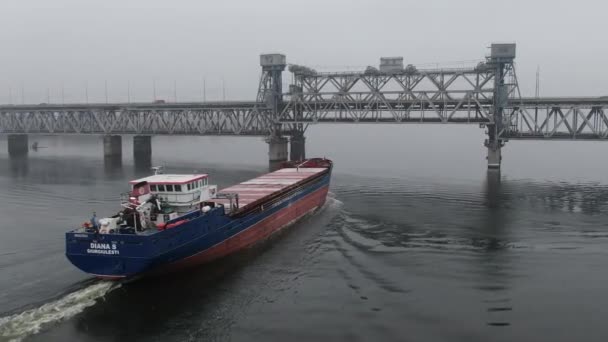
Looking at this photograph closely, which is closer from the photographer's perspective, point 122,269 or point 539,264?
point 122,269

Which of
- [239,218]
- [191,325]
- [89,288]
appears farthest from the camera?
[239,218]

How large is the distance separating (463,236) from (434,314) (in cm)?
1823

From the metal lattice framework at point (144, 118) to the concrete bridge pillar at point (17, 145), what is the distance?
8.32 ft

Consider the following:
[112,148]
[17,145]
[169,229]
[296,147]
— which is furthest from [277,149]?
[169,229]

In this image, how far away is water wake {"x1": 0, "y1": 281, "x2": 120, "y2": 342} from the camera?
2455cm

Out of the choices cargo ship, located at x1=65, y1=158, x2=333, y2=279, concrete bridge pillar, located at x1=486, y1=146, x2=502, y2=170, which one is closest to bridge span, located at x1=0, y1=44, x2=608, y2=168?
concrete bridge pillar, located at x1=486, y1=146, x2=502, y2=170

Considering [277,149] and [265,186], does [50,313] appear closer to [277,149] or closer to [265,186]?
[265,186]

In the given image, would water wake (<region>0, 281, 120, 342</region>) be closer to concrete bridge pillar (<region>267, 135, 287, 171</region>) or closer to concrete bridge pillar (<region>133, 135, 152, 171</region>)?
concrete bridge pillar (<region>267, 135, 287, 171</region>)

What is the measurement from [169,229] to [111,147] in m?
102

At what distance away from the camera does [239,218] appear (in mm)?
39281

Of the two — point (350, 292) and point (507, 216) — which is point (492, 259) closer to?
point (350, 292)

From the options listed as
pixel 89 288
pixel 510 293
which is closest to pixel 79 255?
pixel 89 288

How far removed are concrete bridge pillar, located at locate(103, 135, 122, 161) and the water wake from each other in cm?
9921

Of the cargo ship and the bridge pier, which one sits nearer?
the cargo ship
